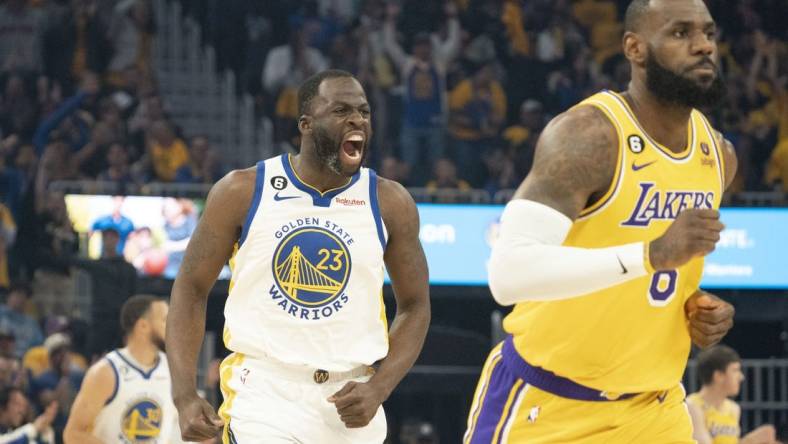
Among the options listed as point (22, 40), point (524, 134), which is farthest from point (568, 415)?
point (22, 40)

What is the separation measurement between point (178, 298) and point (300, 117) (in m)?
0.87

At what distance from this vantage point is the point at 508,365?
4926 mm

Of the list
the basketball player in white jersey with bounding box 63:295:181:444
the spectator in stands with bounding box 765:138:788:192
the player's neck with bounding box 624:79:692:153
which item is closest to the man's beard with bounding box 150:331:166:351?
the basketball player in white jersey with bounding box 63:295:181:444

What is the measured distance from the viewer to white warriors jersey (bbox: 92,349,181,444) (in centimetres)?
805

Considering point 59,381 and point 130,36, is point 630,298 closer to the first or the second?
point 59,381

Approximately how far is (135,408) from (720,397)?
4.36 m

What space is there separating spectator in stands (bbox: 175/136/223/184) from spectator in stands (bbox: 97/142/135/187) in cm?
55

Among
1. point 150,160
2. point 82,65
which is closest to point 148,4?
point 82,65

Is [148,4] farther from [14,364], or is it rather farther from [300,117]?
[300,117]

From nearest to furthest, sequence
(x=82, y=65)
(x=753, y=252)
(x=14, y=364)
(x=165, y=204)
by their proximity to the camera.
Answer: (x=14, y=364), (x=165, y=204), (x=753, y=252), (x=82, y=65)

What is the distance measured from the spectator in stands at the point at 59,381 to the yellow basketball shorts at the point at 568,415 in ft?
25.9

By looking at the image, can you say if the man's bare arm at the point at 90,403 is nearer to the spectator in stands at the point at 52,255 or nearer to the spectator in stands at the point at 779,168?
the spectator in stands at the point at 52,255

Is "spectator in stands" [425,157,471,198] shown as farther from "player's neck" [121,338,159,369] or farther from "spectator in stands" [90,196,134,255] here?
"player's neck" [121,338,159,369]

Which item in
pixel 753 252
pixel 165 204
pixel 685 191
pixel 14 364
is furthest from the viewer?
pixel 753 252
